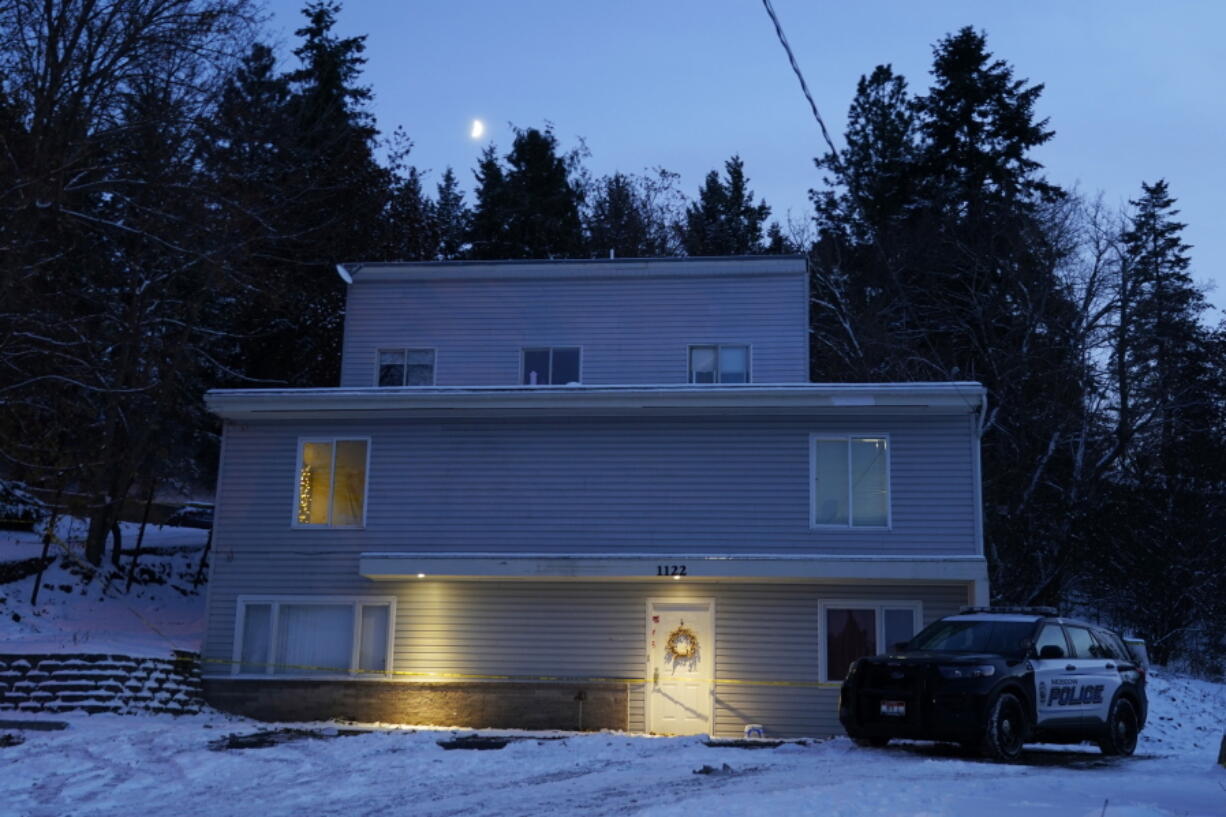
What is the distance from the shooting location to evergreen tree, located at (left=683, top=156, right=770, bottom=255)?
165 feet

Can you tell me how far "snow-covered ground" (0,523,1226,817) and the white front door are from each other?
3696 millimetres

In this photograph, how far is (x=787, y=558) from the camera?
19.7 meters

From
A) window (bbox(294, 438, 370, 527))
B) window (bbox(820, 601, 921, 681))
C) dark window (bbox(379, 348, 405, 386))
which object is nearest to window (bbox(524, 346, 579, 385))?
dark window (bbox(379, 348, 405, 386))

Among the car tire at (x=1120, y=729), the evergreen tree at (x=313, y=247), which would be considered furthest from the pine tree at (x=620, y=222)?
the car tire at (x=1120, y=729)

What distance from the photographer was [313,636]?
2144 cm

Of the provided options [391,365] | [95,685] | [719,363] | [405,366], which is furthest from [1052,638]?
[391,365]

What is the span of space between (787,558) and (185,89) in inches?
488

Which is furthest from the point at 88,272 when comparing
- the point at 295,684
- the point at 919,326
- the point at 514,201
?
the point at 514,201

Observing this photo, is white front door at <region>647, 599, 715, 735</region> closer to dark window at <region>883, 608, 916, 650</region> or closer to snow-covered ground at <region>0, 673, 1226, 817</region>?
dark window at <region>883, 608, 916, 650</region>

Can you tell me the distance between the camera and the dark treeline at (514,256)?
20438 millimetres

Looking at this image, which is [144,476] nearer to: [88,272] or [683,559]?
[88,272]

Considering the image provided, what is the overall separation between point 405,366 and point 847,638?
10669 millimetres

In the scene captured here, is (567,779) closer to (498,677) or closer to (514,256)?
(498,677)

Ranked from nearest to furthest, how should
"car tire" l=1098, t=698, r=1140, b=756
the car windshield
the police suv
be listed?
the police suv, the car windshield, "car tire" l=1098, t=698, r=1140, b=756
